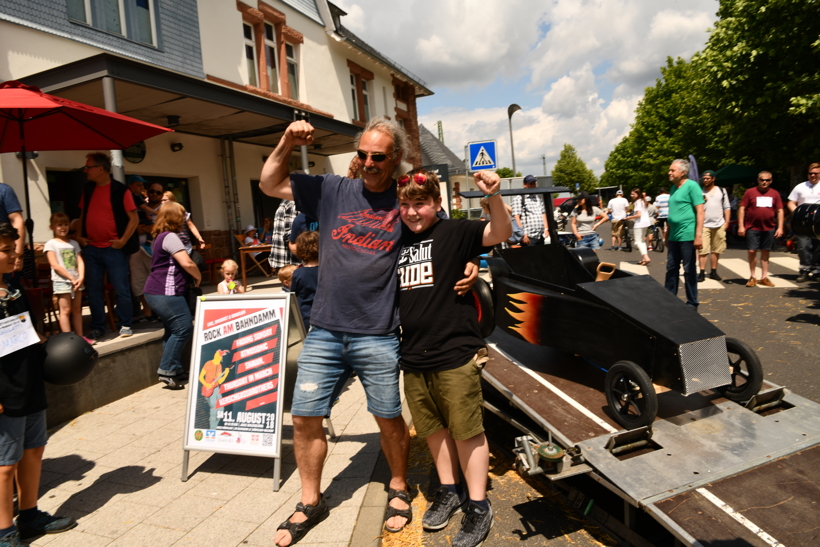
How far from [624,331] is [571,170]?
96458 mm

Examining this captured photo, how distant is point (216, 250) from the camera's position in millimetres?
12883

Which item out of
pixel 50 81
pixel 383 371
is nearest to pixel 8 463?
pixel 383 371

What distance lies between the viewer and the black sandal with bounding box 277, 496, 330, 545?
2851 mm

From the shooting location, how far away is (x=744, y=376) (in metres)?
3.40

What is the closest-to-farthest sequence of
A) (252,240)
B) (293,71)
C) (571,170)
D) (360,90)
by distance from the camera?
1. (252,240)
2. (293,71)
3. (360,90)
4. (571,170)

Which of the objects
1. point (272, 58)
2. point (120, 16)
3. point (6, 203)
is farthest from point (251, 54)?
point (6, 203)

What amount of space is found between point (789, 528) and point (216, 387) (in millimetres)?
3361

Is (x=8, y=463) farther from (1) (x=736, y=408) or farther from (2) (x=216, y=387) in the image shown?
(1) (x=736, y=408)

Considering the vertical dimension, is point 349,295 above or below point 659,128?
below

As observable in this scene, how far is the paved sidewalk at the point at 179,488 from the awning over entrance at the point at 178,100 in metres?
3.86

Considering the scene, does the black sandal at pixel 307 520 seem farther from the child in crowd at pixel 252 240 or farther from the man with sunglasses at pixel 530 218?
the child in crowd at pixel 252 240

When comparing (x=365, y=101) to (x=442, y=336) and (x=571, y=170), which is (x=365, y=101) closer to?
(x=442, y=336)

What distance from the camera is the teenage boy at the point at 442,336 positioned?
8.95 ft

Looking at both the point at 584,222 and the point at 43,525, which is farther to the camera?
the point at 584,222
